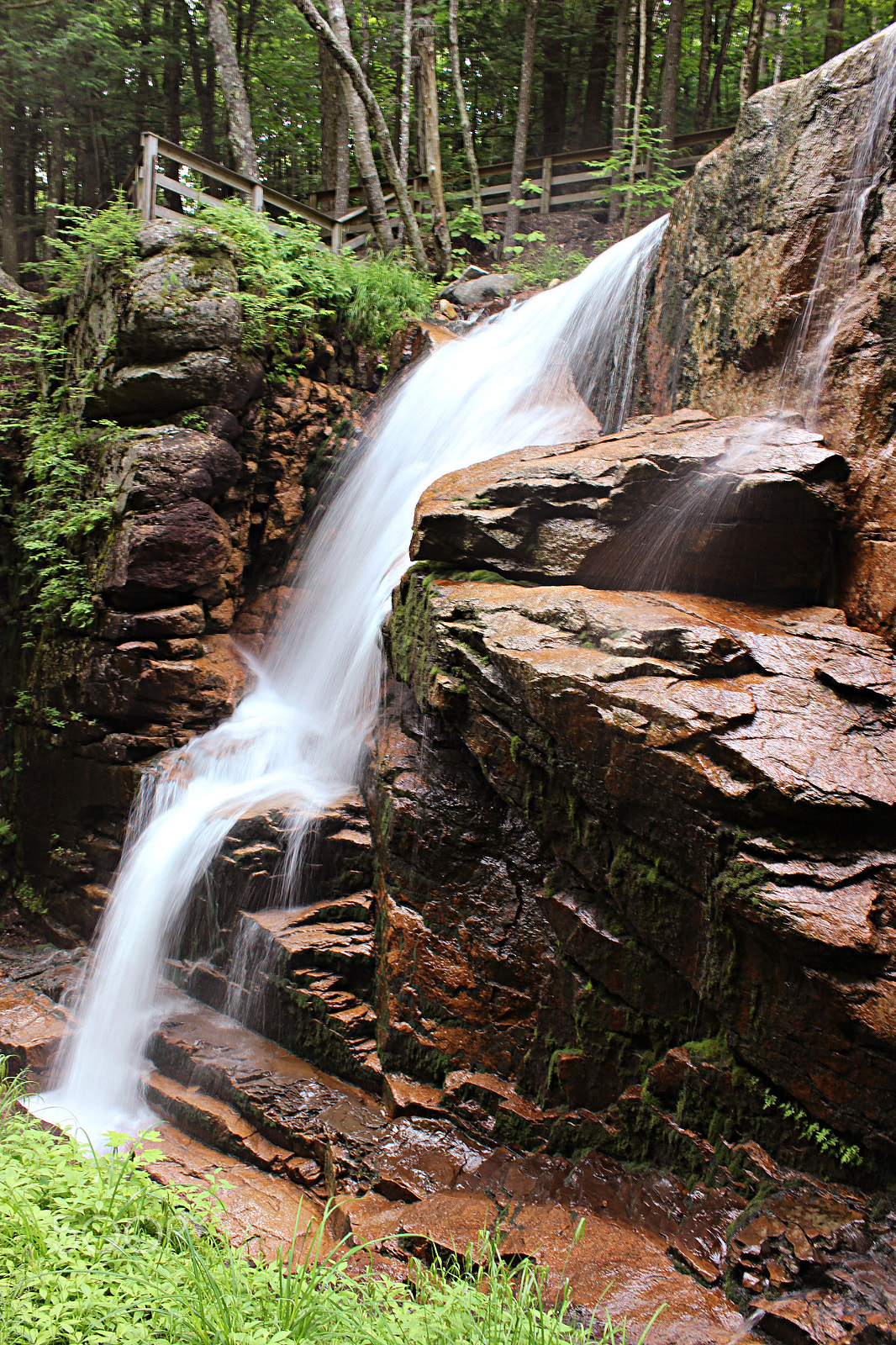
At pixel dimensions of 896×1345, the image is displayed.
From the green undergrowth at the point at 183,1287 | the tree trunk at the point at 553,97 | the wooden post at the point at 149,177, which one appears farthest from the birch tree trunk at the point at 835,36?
the green undergrowth at the point at 183,1287

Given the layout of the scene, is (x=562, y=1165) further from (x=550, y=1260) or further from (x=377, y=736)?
(x=377, y=736)

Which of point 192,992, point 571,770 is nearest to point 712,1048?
point 571,770

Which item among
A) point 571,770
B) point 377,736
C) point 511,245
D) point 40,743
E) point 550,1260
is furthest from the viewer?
point 511,245

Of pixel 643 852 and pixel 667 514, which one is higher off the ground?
pixel 667 514

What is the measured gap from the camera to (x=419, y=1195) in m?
3.98

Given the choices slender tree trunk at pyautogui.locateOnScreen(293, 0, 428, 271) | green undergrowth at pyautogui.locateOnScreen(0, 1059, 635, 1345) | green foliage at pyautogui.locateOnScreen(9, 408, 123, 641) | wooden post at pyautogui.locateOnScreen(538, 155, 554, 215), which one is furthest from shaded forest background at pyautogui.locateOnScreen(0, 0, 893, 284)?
green undergrowth at pyautogui.locateOnScreen(0, 1059, 635, 1345)

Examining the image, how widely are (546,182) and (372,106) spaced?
5239mm

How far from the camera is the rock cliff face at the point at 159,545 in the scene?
735 cm

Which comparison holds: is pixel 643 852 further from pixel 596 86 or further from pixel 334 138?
pixel 596 86

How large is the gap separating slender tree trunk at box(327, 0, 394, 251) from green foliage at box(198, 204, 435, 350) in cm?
203

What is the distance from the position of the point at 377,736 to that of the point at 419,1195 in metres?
2.80

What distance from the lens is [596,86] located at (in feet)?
65.5

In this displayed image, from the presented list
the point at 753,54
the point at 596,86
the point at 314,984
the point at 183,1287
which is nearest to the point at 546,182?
the point at 753,54

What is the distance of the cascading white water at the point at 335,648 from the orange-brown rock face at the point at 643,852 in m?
1.65
